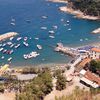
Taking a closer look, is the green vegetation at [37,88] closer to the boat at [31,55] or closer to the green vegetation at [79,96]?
the green vegetation at [79,96]

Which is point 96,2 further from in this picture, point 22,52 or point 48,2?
point 22,52

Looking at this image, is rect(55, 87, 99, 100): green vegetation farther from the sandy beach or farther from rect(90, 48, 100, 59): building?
the sandy beach

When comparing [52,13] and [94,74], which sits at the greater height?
[94,74]

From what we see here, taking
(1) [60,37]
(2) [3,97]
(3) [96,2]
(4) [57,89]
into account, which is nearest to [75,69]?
(4) [57,89]

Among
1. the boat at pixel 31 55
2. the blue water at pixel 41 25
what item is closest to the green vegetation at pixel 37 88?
the blue water at pixel 41 25

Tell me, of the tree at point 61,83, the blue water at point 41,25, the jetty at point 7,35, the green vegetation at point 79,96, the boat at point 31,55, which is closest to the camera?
the green vegetation at point 79,96

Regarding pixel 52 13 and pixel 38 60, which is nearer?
pixel 38 60
